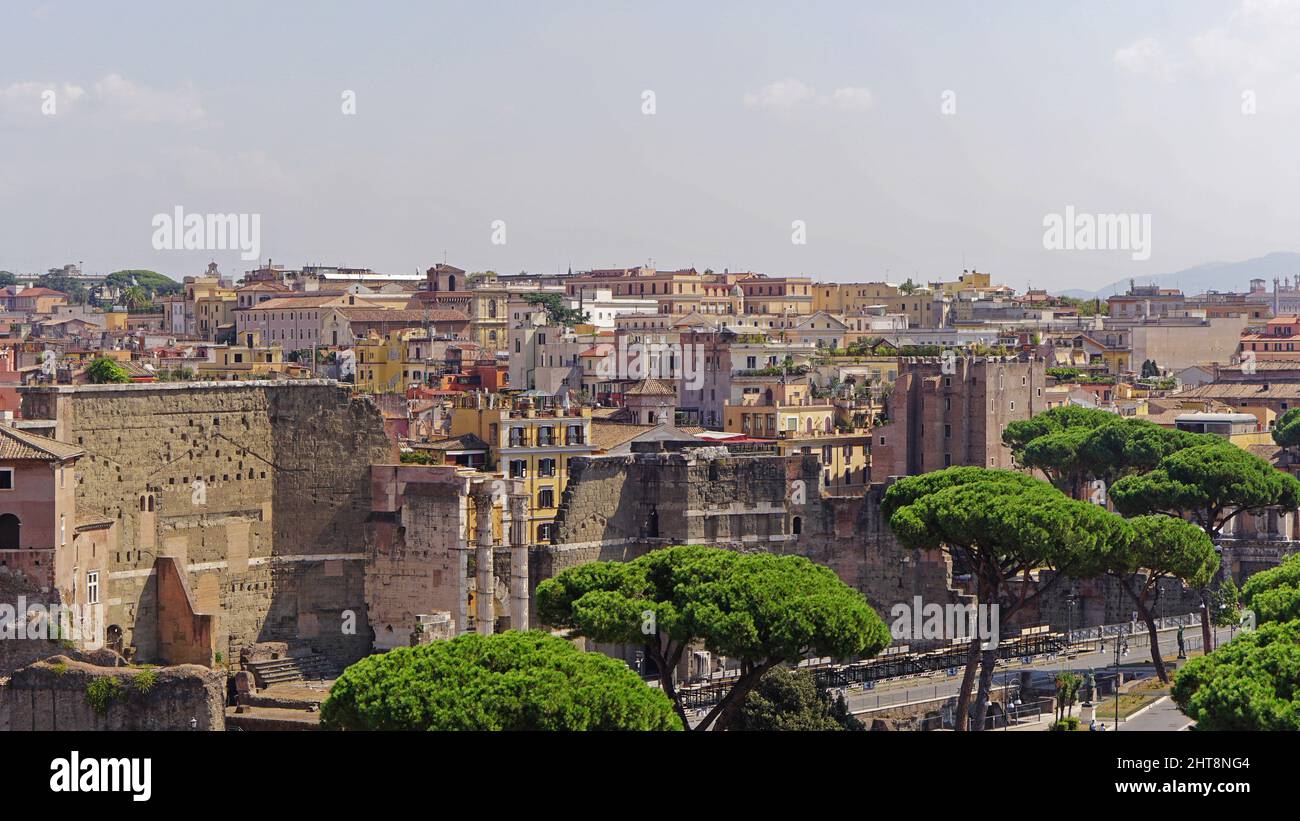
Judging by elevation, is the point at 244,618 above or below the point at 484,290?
below

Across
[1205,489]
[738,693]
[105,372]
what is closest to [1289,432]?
[1205,489]

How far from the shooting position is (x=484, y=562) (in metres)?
56.4

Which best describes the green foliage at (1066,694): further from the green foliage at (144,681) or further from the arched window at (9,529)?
the arched window at (9,529)

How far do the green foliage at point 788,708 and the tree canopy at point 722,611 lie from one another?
1.20 m

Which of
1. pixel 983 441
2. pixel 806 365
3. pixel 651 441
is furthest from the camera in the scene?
pixel 806 365

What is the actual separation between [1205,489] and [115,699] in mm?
37057

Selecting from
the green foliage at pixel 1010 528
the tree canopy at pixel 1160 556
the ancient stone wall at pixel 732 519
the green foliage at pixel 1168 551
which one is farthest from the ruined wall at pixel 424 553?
the green foliage at pixel 1168 551

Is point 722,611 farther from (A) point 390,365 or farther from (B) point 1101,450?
(A) point 390,365

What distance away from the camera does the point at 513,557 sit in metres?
57.3

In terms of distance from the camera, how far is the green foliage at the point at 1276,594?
146 feet

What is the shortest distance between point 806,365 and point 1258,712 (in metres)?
69.4
